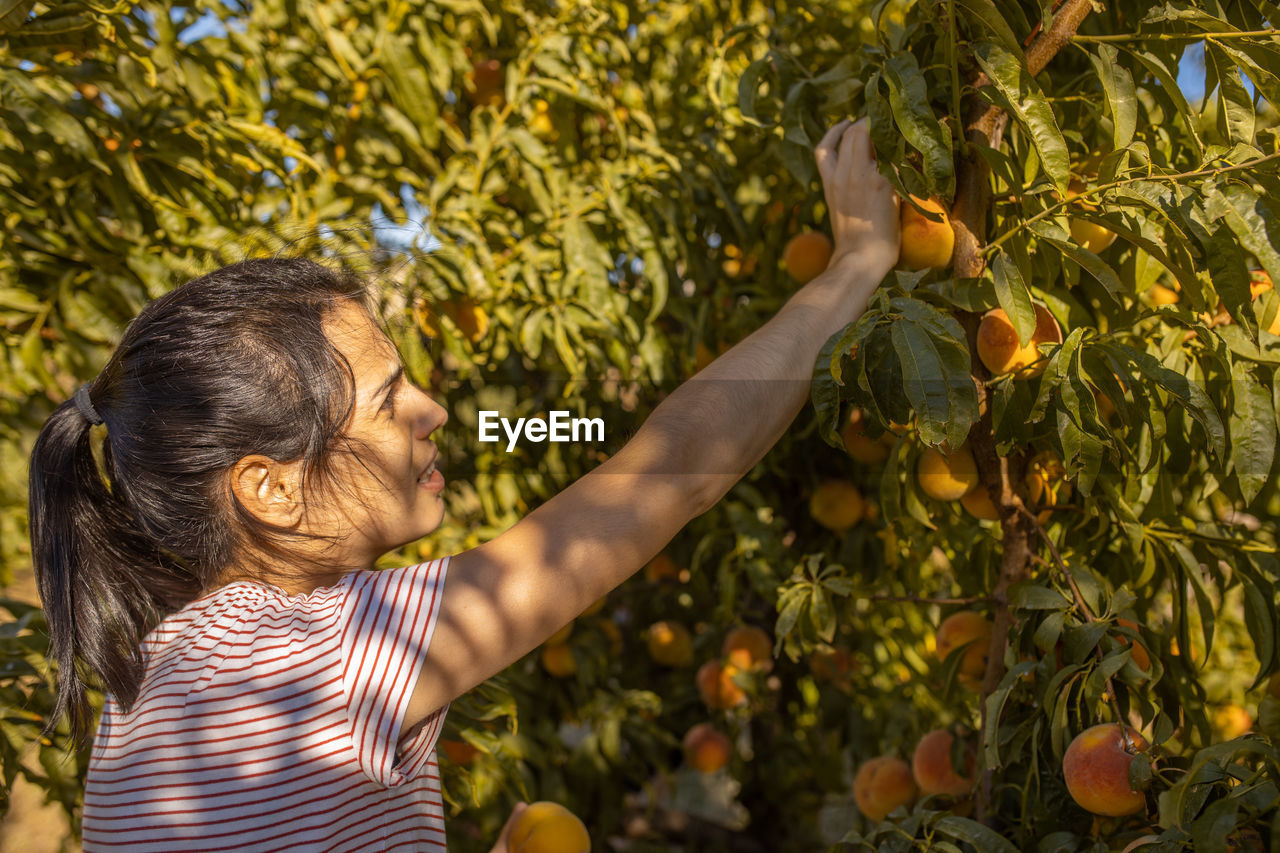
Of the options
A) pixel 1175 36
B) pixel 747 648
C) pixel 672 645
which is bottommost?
pixel 672 645

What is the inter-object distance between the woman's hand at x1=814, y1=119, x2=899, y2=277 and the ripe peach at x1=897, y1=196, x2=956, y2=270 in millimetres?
14

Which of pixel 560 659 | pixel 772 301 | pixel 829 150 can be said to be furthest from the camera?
pixel 560 659

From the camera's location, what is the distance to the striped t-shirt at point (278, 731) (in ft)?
2.42

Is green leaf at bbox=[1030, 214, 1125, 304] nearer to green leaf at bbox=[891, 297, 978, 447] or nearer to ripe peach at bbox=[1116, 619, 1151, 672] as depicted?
green leaf at bbox=[891, 297, 978, 447]

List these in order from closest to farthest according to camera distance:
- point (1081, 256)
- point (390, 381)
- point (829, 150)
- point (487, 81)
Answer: point (1081, 256) → point (390, 381) → point (829, 150) → point (487, 81)

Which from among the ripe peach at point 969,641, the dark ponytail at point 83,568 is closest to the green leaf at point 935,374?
the ripe peach at point 969,641

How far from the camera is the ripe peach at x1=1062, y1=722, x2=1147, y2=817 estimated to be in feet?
2.80

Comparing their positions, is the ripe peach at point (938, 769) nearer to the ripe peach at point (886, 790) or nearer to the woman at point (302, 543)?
the ripe peach at point (886, 790)

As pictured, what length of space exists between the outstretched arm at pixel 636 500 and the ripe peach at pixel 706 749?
1071 mm

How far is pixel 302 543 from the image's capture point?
3.05ft

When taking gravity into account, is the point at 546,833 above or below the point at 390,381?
below

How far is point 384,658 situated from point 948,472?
66 cm

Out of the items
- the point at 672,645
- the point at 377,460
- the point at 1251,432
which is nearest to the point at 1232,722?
the point at 672,645

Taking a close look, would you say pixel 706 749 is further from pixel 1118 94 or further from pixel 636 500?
pixel 1118 94
